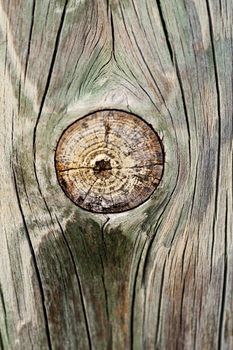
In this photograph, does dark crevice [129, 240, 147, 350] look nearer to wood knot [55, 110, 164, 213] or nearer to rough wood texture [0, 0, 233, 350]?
rough wood texture [0, 0, 233, 350]

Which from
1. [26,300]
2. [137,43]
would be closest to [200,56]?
[137,43]

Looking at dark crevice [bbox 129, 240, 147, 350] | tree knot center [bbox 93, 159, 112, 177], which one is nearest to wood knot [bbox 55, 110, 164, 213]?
tree knot center [bbox 93, 159, 112, 177]

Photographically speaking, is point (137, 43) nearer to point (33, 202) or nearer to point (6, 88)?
point (6, 88)

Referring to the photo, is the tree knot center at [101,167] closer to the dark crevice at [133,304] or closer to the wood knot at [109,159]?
the wood knot at [109,159]


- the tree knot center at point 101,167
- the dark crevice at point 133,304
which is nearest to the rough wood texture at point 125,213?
the dark crevice at point 133,304

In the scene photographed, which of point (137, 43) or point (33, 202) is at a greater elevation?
point (137, 43)

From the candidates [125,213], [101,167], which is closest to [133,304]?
[125,213]
